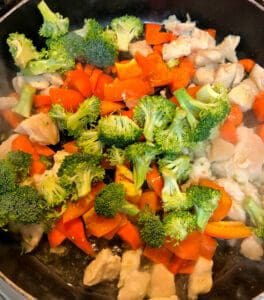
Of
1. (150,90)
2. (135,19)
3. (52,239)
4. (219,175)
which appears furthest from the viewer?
(135,19)

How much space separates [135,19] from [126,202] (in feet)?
3.73

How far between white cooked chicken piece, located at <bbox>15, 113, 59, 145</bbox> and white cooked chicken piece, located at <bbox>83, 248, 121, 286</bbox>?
1.97 ft

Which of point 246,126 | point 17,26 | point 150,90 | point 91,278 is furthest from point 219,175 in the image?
point 17,26

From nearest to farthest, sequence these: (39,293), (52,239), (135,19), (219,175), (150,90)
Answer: (39,293) → (52,239) → (219,175) → (150,90) → (135,19)

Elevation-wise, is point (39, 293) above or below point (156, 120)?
below

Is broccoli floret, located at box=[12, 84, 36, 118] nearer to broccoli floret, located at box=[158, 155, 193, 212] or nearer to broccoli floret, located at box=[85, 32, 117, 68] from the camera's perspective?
broccoli floret, located at box=[85, 32, 117, 68]

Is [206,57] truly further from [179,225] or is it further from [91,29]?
[179,225]

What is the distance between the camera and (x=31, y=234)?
2098 millimetres

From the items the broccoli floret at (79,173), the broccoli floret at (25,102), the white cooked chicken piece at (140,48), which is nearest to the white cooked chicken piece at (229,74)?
the white cooked chicken piece at (140,48)

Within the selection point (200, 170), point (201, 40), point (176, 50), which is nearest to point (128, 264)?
point (200, 170)

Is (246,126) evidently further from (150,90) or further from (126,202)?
(126,202)

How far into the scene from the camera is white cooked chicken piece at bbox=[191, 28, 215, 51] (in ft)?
8.56

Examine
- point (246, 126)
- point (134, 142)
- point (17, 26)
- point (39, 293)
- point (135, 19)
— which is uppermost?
point (17, 26)

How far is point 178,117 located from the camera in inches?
84.9
